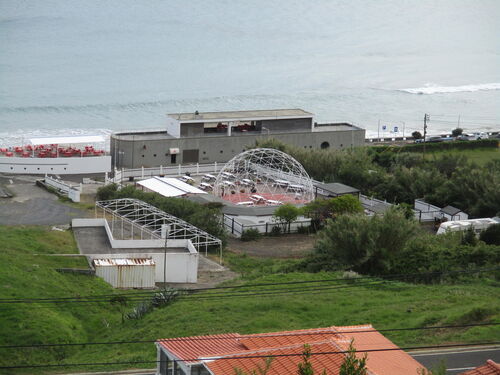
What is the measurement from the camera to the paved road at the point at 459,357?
15.9 meters

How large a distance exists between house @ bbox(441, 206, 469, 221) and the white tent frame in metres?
10.2

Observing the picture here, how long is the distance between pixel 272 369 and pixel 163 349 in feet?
7.61

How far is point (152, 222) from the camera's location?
31.2 meters

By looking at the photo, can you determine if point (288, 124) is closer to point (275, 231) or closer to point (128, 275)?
point (275, 231)

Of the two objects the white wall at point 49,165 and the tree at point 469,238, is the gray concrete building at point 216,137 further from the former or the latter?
the tree at point 469,238

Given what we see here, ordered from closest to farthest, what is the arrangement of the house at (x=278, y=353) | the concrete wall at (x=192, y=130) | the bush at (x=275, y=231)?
the house at (x=278, y=353)
the bush at (x=275, y=231)
the concrete wall at (x=192, y=130)

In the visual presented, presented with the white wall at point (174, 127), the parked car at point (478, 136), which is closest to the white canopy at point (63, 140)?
the white wall at point (174, 127)

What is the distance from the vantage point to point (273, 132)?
47.8 m

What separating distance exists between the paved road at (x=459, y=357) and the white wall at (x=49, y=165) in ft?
92.8

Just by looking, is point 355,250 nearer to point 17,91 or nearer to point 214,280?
point 214,280

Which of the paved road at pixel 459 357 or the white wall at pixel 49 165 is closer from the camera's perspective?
the paved road at pixel 459 357

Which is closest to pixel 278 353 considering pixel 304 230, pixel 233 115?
pixel 304 230

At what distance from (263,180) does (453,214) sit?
9.84 meters

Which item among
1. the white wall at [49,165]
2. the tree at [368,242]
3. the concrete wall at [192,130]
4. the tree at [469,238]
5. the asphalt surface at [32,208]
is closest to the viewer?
the tree at [368,242]
